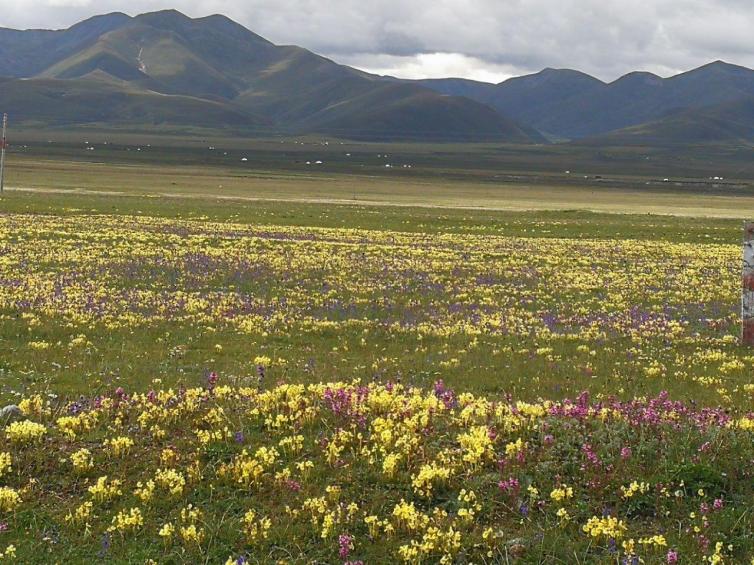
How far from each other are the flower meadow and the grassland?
4 centimetres

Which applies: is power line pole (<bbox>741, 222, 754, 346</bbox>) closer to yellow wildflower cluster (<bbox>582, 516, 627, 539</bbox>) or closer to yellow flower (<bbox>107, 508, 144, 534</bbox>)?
yellow wildflower cluster (<bbox>582, 516, 627, 539</bbox>)

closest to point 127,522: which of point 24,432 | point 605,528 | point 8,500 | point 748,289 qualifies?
point 8,500

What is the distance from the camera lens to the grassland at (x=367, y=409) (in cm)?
858

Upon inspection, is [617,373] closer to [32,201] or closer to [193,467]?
[193,467]

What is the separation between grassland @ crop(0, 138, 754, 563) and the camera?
858cm

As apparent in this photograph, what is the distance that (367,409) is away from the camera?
11.9 meters

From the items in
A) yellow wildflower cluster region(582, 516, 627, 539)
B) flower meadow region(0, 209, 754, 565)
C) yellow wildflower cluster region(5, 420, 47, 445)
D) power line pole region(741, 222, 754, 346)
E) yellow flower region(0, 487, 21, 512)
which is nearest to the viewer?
yellow wildflower cluster region(582, 516, 627, 539)

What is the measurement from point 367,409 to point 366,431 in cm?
78

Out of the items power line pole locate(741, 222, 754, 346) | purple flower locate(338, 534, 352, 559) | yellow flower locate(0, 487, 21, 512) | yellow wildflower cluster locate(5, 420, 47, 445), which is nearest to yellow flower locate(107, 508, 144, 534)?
yellow flower locate(0, 487, 21, 512)

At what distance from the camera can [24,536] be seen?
8578 mm

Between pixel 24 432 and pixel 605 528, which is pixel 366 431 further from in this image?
pixel 24 432

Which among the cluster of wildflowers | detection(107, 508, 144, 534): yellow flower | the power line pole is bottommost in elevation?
detection(107, 508, 144, 534): yellow flower

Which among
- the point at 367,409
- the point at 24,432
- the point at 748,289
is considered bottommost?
the point at 24,432

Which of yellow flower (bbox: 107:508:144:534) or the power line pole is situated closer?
yellow flower (bbox: 107:508:144:534)
